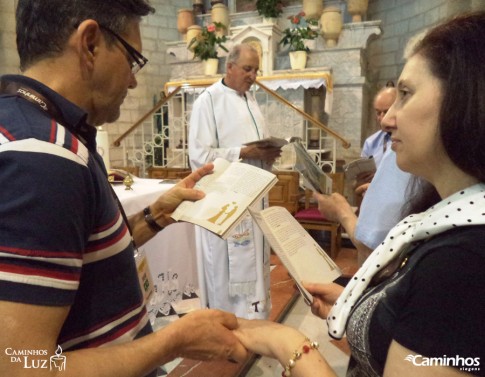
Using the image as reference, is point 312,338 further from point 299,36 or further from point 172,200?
point 299,36

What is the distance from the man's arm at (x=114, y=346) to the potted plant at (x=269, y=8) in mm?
6989

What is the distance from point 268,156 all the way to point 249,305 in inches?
40.8

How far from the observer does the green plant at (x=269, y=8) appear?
707cm

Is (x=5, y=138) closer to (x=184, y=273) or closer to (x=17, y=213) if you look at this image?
(x=17, y=213)

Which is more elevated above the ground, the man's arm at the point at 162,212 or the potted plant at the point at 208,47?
the potted plant at the point at 208,47

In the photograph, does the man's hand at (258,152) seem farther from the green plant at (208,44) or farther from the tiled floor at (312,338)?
the green plant at (208,44)

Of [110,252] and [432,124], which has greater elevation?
[432,124]

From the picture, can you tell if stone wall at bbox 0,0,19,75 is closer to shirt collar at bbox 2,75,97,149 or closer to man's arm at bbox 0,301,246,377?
shirt collar at bbox 2,75,97,149

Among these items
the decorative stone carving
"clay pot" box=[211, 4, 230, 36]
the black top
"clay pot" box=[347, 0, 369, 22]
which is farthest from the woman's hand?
"clay pot" box=[211, 4, 230, 36]

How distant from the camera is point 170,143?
7.12m

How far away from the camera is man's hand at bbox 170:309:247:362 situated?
91 cm

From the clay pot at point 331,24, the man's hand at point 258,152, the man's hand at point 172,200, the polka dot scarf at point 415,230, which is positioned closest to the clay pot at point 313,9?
the clay pot at point 331,24

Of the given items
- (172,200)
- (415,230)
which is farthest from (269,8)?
(415,230)

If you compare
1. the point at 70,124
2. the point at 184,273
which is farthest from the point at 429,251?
the point at 184,273
